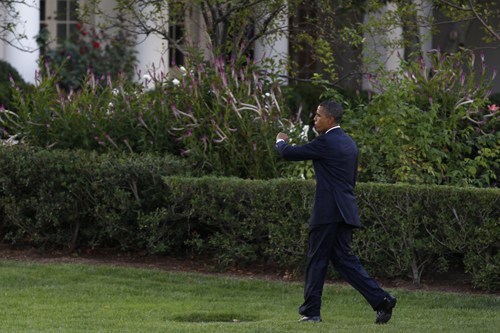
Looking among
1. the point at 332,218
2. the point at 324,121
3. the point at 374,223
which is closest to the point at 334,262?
the point at 332,218

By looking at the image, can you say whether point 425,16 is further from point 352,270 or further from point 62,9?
point 352,270

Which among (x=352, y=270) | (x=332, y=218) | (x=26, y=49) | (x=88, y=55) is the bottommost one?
(x=352, y=270)

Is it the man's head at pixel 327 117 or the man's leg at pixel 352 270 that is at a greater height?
the man's head at pixel 327 117

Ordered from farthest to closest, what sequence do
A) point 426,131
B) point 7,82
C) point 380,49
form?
point 380,49
point 7,82
point 426,131

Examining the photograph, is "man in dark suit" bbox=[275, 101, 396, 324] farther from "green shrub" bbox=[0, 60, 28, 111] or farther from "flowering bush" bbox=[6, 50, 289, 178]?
"green shrub" bbox=[0, 60, 28, 111]

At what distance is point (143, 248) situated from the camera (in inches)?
445

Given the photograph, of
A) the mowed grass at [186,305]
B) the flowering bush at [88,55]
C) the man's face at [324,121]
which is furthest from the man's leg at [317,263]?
the flowering bush at [88,55]

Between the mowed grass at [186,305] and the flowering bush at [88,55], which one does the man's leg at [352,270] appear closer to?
the mowed grass at [186,305]

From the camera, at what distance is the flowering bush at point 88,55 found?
20281 millimetres

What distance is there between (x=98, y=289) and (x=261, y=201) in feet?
5.79

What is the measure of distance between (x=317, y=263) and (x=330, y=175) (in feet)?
2.01

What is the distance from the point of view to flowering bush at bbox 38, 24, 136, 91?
20.3m

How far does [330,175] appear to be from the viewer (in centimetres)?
794

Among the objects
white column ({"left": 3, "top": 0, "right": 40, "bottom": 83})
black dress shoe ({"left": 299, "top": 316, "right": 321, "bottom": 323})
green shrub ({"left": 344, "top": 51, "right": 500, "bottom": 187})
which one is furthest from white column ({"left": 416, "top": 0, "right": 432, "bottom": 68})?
white column ({"left": 3, "top": 0, "right": 40, "bottom": 83})
